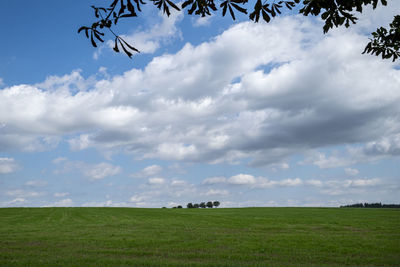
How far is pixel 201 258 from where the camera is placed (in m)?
16.2

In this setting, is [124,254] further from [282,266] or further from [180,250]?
[282,266]

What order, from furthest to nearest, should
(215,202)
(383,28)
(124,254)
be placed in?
(215,202) → (124,254) → (383,28)

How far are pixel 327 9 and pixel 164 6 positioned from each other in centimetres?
356

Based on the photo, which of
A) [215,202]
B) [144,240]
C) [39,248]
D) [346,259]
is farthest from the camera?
[215,202]

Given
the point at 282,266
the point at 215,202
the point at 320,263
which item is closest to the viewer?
the point at 282,266

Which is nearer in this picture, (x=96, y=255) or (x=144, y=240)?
(x=96, y=255)

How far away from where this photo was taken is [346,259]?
53.4ft

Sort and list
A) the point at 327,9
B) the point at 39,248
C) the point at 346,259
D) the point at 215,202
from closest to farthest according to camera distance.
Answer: the point at 327,9 → the point at 346,259 → the point at 39,248 → the point at 215,202

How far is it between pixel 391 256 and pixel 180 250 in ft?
36.1

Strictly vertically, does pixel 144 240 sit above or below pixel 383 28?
below

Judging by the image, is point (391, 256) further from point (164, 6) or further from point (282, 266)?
point (164, 6)

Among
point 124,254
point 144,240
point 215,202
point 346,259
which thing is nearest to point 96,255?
point 124,254

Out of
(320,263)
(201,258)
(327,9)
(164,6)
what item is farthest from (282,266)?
(164,6)

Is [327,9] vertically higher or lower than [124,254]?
higher
